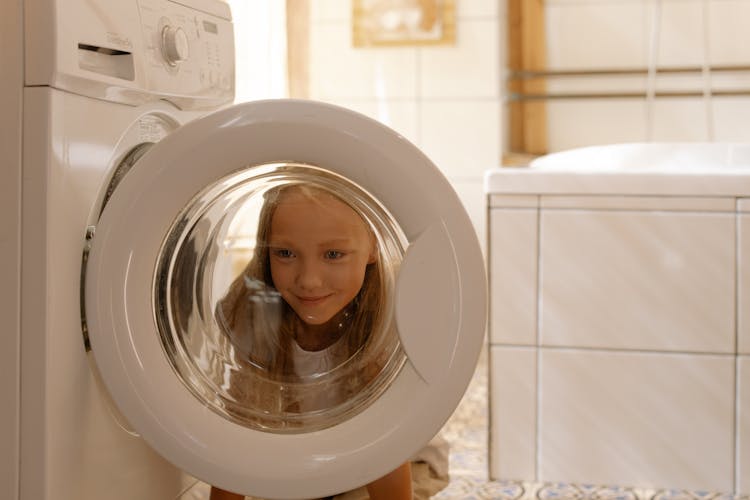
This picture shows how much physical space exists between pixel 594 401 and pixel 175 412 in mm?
942

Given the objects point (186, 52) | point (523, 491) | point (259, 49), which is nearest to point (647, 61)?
point (259, 49)

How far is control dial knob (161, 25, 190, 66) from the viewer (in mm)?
1105

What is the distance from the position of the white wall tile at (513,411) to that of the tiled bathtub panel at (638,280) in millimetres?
→ 70

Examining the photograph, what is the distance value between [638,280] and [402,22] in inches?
58.0

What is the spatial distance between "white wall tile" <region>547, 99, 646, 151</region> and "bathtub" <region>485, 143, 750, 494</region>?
4.18 feet

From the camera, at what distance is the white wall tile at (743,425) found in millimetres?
1614

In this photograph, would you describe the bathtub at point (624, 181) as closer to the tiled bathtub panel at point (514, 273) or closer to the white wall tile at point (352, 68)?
the tiled bathtub panel at point (514, 273)

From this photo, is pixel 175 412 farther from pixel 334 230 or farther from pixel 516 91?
pixel 516 91

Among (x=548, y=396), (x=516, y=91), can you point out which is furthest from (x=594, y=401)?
(x=516, y=91)

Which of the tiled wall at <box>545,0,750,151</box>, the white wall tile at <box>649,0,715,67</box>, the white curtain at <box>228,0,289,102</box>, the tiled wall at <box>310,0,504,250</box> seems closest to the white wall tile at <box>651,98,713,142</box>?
the tiled wall at <box>545,0,750,151</box>

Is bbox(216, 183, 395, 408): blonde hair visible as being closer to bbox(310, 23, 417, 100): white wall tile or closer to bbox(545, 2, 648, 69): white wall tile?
bbox(310, 23, 417, 100): white wall tile

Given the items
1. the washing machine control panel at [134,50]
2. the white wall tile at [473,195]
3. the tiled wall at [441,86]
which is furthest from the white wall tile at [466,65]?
the washing machine control panel at [134,50]

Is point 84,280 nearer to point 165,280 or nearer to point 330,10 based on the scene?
point 165,280

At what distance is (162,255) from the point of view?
3.41 ft
